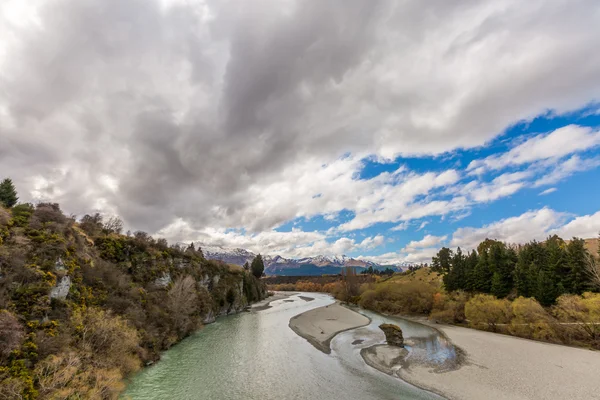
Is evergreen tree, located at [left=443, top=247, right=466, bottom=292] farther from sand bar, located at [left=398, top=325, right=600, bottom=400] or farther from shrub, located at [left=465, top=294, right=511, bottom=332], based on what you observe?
sand bar, located at [left=398, top=325, right=600, bottom=400]

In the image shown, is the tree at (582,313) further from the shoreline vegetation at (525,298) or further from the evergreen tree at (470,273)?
the evergreen tree at (470,273)

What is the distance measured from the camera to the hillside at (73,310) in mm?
17812

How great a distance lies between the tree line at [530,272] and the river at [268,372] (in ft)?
78.8

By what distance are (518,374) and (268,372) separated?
2632 centimetres

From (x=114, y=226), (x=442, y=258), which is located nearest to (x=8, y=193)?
(x=114, y=226)

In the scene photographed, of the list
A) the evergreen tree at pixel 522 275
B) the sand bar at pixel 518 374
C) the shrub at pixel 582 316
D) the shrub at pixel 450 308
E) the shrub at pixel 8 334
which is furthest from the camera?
the shrub at pixel 450 308

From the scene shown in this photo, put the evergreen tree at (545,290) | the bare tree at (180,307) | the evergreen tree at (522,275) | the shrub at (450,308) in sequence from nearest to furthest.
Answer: the bare tree at (180,307)
the evergreen tree at (545,290)
the evergreen tree at (522,275)
the shrub at (450,308)

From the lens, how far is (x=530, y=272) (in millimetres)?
54781

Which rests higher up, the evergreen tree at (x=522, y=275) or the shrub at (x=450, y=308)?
the evergreen tree at (x=522, y=275)

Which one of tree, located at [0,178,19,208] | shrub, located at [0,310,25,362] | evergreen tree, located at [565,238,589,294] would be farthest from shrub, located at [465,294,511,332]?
tree, located at [0,178,19,208]

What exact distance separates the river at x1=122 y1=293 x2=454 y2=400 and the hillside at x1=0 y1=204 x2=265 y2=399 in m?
2.89

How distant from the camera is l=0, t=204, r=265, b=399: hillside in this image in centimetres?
1781

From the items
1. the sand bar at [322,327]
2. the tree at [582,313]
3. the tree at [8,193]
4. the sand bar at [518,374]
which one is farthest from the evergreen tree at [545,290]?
the tree at [8,193]

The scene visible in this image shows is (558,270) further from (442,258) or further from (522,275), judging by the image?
(442,258)
